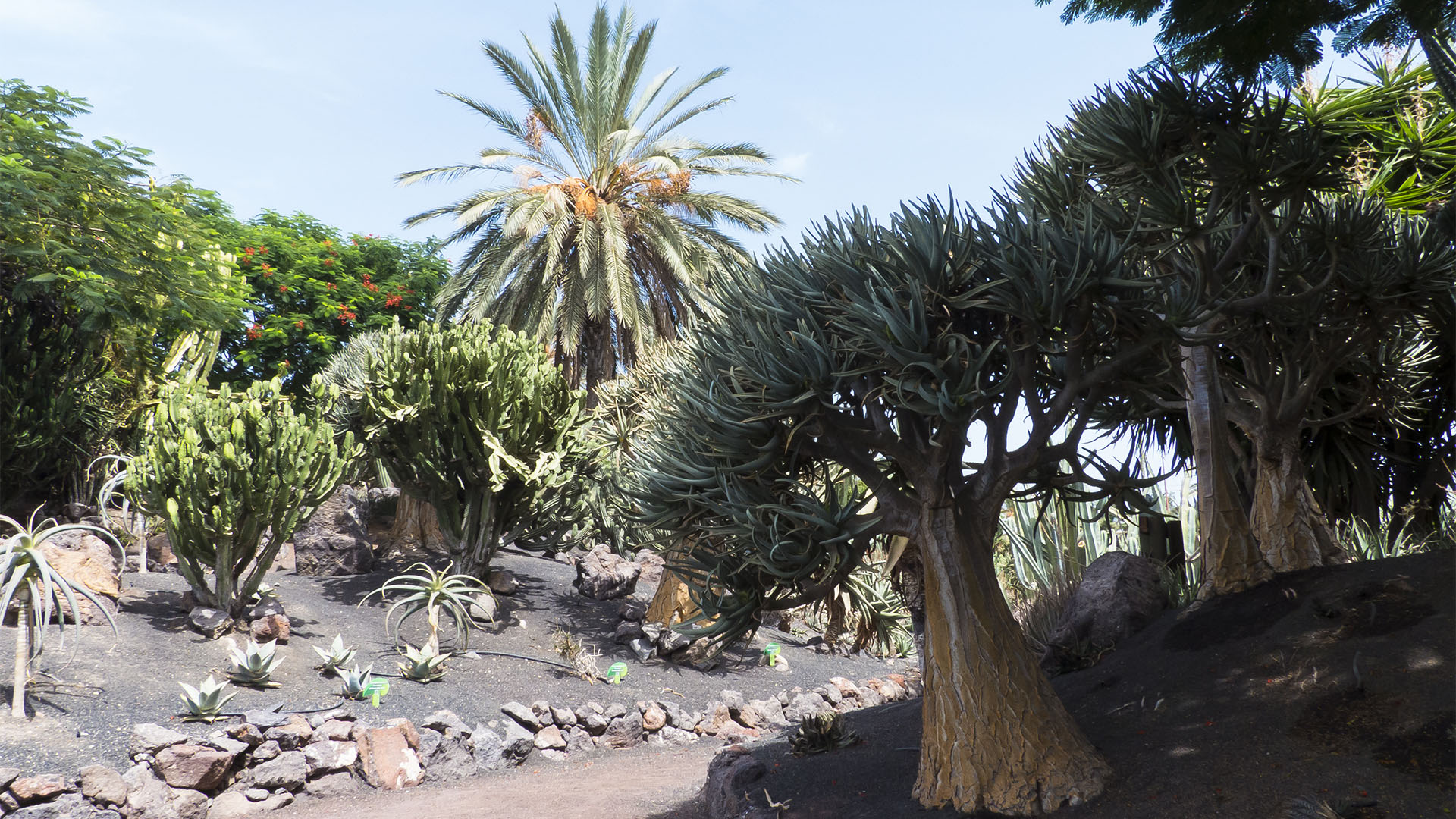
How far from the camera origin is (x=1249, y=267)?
6934mm

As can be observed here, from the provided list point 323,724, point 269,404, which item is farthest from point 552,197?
point 323,724

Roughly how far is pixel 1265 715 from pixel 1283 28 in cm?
379

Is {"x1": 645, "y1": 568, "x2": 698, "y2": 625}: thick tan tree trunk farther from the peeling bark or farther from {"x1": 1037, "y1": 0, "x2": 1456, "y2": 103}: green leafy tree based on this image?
{"x1": 1037, "y1": 0, "x2": 1456, "y2": 103}: green leafy tree

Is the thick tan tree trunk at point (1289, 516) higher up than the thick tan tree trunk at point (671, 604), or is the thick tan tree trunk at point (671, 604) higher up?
the thick tan tree trunk at point (1289, 516)

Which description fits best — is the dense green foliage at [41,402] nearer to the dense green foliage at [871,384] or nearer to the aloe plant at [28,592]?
the aloe plant at [28,592]

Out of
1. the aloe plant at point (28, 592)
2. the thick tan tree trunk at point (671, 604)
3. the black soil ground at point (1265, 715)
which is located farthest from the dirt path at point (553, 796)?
the thick tan tree trunk at point (671, 604)

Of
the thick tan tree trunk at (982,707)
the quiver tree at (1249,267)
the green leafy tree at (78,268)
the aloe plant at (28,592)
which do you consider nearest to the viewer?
the thick tan tree trunk at (982,707)

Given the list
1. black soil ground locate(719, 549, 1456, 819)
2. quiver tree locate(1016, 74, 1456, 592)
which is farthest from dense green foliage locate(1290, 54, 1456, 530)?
black soil ground locate(719, 549, 1456, 819)

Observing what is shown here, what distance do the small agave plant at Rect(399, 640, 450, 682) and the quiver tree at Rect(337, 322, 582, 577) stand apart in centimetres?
238

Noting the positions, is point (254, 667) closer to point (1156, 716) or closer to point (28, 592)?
point (28, 592)

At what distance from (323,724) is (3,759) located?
220cm

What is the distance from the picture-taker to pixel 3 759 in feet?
19.9

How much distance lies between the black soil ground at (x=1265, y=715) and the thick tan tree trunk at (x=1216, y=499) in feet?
0.71

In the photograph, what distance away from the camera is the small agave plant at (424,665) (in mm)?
9117
